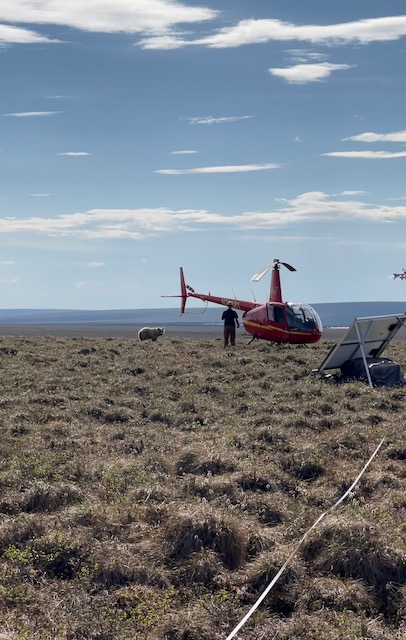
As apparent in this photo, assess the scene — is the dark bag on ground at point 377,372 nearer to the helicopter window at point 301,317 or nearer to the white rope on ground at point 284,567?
the helicopter window at point 301,317

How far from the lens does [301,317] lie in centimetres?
3275

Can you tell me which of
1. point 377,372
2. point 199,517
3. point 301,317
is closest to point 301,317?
point 301,317

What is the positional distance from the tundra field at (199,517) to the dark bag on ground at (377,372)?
7.70ft

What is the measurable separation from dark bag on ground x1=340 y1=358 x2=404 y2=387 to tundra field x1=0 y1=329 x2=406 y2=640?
235cm

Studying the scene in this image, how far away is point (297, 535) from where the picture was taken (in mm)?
10141

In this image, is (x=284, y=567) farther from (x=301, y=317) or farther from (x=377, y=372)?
(x=301, y=317)

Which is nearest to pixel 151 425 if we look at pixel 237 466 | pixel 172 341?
pixel 237 466

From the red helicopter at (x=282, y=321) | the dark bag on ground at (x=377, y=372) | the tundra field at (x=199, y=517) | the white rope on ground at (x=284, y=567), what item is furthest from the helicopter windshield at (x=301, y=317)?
the white rope on ground at (x=284, y=567)

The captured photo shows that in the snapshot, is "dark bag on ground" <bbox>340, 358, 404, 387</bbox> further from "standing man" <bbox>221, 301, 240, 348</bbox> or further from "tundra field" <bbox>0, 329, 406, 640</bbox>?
"standing man" <bbox>221, 301, 240, 348</bbox>

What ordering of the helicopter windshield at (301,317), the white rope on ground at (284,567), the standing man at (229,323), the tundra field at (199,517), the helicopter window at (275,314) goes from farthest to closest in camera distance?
the standing man at (229,323) → the helicopter window at (275,314) → the helicopter windshield at (301,317) → the tundra field at (199,517) → the white rope on ground at (284,567)

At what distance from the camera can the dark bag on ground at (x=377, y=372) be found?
22697 mm

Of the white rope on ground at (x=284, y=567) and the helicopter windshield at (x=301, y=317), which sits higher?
the helicopter windshield at (x=301, y=317)

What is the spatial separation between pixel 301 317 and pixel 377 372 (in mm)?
10151

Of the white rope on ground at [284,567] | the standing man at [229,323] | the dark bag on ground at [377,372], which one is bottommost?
the white rope on ground at [284,567]
